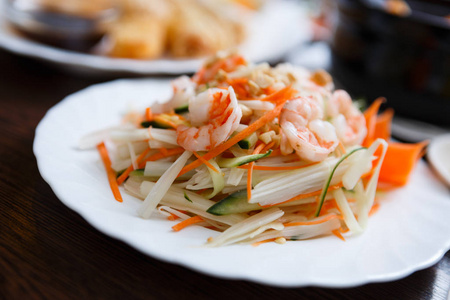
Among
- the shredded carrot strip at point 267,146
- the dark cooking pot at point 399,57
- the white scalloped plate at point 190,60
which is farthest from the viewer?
the white scalloped plate at point 190,60

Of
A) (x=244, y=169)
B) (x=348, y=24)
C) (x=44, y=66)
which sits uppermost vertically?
(x=348, y=24)

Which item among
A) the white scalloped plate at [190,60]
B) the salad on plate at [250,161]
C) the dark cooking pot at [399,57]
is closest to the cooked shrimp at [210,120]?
the salad on plate at [250,161]

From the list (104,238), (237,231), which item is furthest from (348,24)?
(104,238)

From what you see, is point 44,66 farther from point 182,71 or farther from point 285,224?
point 285,224

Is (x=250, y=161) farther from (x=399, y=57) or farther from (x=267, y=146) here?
(x=399, y=57)

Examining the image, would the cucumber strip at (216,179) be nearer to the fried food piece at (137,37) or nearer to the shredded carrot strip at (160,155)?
the shredded carrot strip at (160,155)

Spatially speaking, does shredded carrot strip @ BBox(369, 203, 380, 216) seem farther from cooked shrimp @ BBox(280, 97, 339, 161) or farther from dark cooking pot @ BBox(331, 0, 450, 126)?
dark cooking pot @ BBox(331, 0, 450, 126)

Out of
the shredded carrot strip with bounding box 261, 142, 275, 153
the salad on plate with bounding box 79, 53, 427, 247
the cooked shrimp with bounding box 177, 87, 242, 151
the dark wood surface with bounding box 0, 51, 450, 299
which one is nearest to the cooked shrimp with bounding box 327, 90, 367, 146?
the salad on plate with bounding box 79, 53, 427, 247
